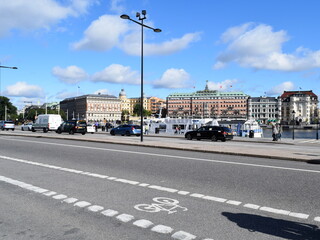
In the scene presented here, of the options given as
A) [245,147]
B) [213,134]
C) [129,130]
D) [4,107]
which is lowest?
[245,147]

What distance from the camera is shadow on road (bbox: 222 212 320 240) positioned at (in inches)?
172

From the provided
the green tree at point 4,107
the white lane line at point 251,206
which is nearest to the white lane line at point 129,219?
the white lane line at point 251,206

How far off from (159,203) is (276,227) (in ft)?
7.14

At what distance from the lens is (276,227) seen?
469cm

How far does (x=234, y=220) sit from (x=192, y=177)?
3.56 meters

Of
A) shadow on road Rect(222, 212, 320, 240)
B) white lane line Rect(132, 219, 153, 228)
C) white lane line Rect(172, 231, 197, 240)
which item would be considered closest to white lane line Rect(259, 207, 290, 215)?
shadow on road Rect(222, 212, 320, 240)

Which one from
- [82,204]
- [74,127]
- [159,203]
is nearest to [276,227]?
[159,203]

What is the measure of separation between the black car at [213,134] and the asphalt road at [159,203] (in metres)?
19.3

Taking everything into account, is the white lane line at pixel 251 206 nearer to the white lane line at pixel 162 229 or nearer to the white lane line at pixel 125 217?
the white lane line at pixel 162 229

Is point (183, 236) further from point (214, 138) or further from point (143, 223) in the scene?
point (214, 138)

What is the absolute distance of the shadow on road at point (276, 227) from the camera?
4371mm

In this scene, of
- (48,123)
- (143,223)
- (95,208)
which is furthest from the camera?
(48,123)

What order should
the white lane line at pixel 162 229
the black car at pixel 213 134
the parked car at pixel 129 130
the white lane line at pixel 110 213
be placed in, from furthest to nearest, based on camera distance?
the parked car at pixel 129 130
the black car at pixel 213 134
the white lane line at pixel 110 213
the white lane line at pixel 162 229

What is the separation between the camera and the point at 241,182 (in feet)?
25.8
